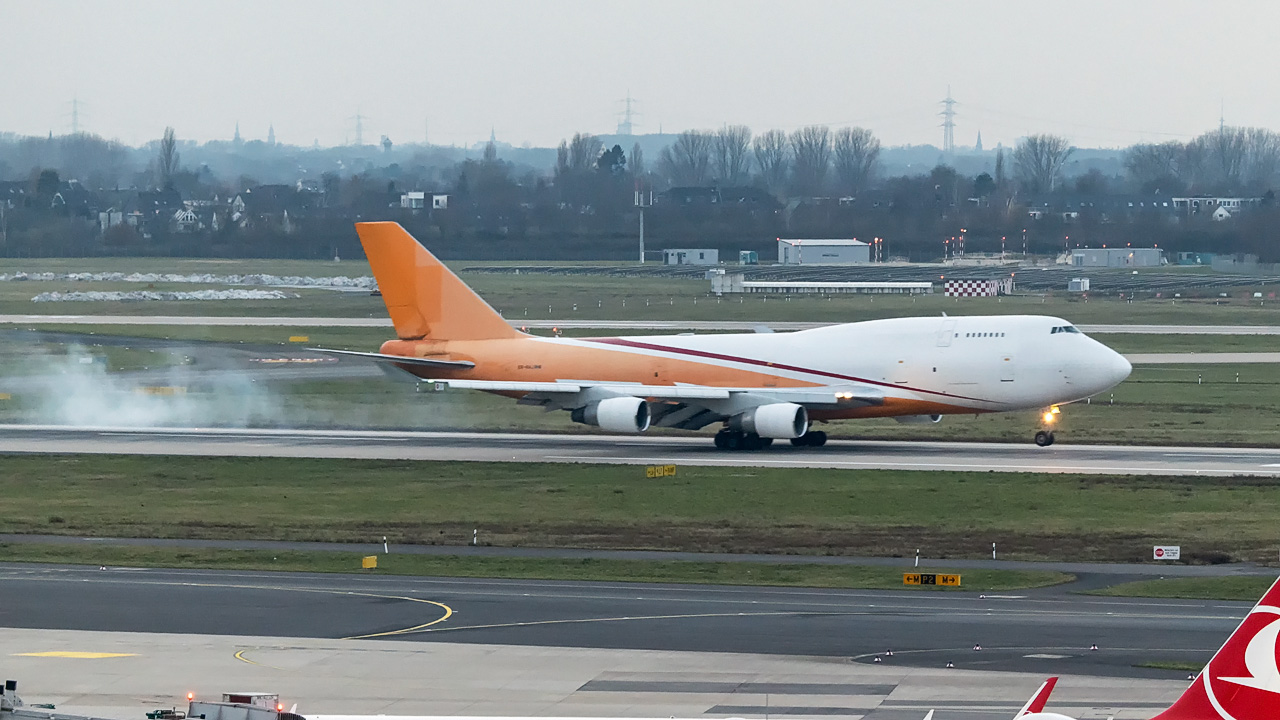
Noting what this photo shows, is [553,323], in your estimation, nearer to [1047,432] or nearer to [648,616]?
[1047,432]

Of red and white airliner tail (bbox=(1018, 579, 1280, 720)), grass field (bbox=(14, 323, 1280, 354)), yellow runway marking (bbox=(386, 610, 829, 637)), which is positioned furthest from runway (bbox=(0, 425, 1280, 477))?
red and white airliner tail (bbox=(1018, 579, 1280, 720))

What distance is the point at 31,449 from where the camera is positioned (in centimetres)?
6706

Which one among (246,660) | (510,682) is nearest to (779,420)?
(246,660)

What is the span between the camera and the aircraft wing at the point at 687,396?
217 ft

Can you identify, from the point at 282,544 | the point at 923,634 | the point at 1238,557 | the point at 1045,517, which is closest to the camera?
the point at 923,634

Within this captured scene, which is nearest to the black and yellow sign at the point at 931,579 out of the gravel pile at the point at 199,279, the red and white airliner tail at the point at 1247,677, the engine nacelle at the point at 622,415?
the red and white airliner tail at the point at 1247,677

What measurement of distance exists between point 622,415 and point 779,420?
20.1 ft

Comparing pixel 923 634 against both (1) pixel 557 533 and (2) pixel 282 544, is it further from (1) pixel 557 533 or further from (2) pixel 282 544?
(2) pixel 282 544

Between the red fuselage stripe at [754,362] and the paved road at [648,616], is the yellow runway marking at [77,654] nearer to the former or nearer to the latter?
the paved road at [648,616]

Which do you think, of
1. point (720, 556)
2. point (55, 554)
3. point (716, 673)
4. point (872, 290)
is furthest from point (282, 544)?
point (872, 290)

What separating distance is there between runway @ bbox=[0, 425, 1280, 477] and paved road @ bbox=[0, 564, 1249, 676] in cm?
2248

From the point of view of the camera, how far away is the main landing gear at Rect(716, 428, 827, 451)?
6812 cm

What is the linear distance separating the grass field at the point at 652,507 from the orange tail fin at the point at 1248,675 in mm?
27281

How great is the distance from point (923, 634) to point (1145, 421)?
146 feet
